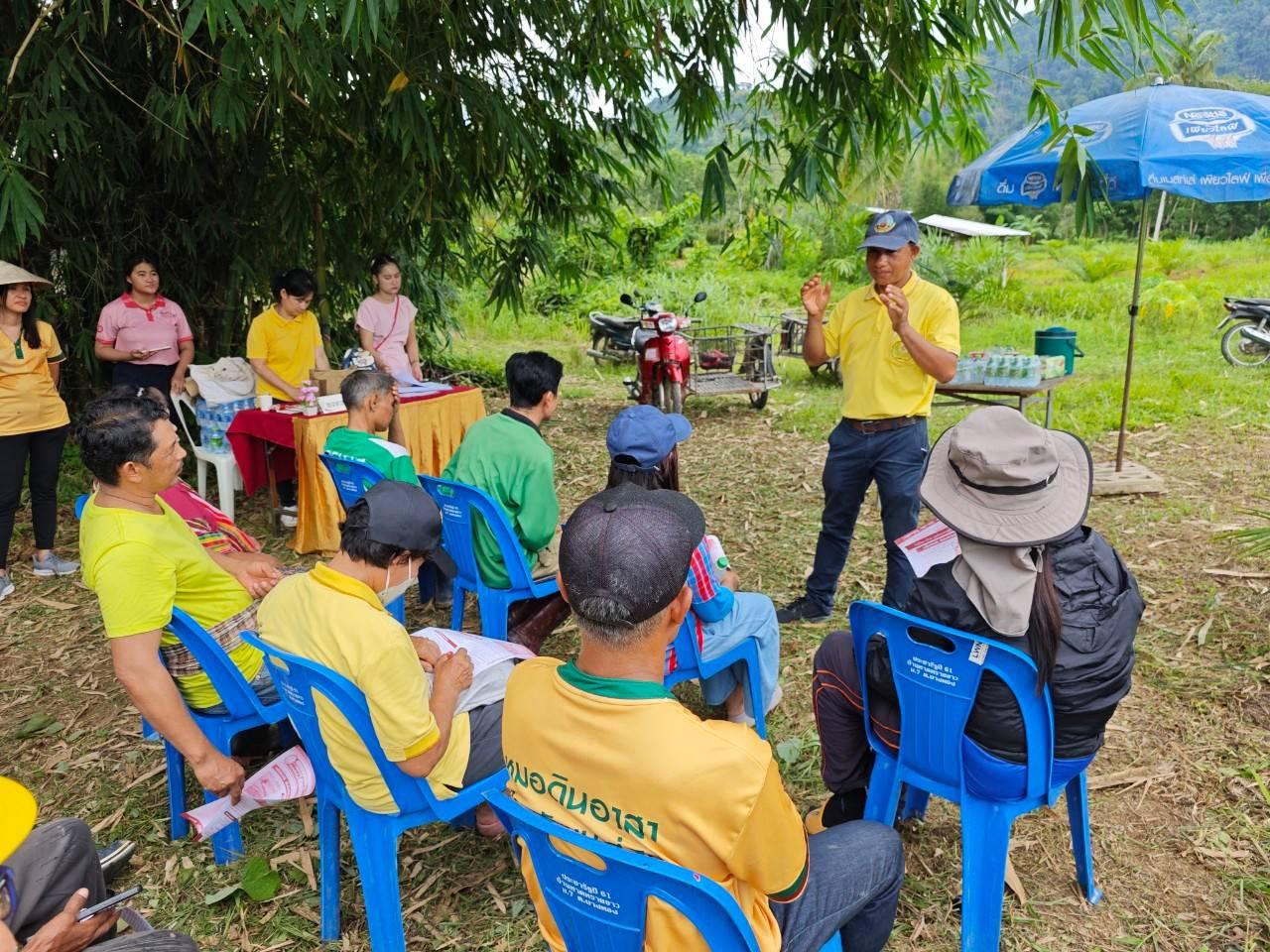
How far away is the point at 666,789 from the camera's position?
3.99ft

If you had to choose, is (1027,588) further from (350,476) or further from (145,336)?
(145,336)

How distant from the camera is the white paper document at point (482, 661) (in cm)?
218

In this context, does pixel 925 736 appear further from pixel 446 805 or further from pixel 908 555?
pixel 446 805

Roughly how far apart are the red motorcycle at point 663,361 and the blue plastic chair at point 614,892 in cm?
638

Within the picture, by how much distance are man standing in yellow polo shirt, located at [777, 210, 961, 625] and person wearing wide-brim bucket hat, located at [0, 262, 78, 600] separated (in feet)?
11.7

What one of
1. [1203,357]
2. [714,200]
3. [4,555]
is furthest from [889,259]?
[1203,357]

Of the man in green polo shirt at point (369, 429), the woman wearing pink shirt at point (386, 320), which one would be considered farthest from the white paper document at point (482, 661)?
the woman wearing pink shirt at point (386, 320)

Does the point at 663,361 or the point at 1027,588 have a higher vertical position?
the point at 1027,588

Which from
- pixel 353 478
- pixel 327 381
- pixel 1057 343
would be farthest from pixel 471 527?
pixel 1057 343

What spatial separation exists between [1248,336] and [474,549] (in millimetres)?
8851

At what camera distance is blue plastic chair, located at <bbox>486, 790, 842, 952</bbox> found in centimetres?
116

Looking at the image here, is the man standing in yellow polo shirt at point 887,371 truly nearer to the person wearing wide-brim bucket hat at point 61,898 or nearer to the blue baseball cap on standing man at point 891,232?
the blue baseball cap on standing man at point 891,232

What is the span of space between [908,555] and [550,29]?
345cm

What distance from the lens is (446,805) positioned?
1978mm
